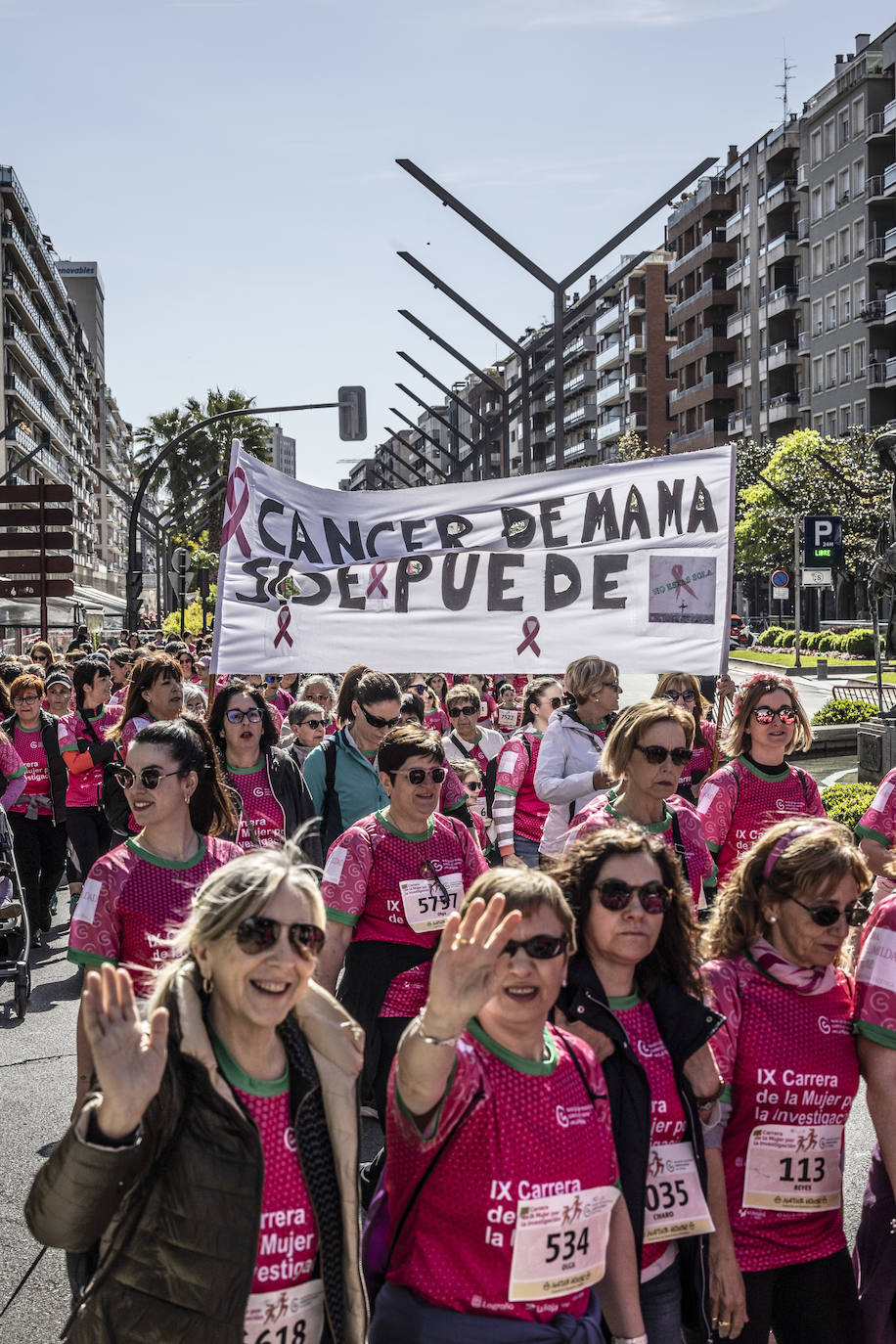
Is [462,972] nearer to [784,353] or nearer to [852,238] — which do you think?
[852,238]

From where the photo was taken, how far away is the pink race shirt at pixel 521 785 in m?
7.90

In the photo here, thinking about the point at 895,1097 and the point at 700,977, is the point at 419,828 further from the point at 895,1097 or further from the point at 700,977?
the point at 895,1097

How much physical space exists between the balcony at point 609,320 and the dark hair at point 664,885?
110633 millimetres

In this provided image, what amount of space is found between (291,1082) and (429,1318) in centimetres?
50

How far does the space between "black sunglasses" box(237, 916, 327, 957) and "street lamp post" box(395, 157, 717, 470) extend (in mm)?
10081

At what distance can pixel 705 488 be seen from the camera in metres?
8.02

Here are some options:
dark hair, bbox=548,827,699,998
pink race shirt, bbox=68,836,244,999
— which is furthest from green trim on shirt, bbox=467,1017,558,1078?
pink race shirt, bbox=68,836,244,999

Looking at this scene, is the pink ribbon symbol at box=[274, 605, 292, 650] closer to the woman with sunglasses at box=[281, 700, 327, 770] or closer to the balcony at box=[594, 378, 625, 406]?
the woman with sunglasses at box=[281, 700, 327, 770]

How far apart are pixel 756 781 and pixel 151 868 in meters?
2.80

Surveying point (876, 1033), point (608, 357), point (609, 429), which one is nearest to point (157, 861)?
point (876, 1033)

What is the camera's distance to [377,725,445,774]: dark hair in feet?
16.9

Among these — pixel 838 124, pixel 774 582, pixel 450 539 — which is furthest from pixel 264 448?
pixel 450 539

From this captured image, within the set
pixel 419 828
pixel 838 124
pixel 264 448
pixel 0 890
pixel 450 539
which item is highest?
pixel 838 124

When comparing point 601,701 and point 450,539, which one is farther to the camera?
point 450,539
